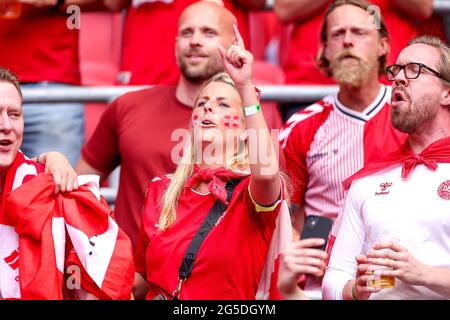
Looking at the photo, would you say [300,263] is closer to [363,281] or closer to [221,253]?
[363,281]

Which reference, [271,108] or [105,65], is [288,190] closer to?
[271,108]

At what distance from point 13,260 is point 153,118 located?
4.58ft

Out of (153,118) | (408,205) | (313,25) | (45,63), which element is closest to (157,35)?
(45,63)

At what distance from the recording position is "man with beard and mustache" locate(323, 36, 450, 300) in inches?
160

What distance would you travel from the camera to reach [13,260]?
169 inches

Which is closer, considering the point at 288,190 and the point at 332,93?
the point at 288,190

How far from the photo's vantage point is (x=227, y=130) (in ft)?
15.0

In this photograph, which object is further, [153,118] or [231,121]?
[153,118]

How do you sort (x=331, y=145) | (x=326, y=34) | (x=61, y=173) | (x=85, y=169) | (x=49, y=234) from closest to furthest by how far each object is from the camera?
(x=49, y=234) < (x=61, y=173) < (x=331, y=145) < (x=85, y=169) < (x=326, y=34)

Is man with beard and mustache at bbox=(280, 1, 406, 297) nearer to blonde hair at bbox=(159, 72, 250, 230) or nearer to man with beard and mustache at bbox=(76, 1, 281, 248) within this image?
man with beard and mustache at bbox=(76, 1, 281, 248)
